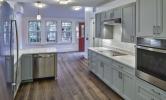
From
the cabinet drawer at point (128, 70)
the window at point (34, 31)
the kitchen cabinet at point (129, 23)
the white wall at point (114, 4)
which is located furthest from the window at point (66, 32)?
the cabinet drawer at point (128, 70)

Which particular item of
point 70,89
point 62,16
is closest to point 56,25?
point 62,16

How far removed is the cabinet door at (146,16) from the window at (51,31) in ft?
27.3

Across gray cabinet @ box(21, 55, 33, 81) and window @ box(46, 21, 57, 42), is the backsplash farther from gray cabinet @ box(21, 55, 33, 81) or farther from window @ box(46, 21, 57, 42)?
window @ box(46, 21, 57, 42)

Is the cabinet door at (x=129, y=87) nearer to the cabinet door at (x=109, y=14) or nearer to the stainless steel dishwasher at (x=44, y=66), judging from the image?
the cabinet door at (x=109, y=14)

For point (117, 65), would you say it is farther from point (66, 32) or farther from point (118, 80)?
point (66, 32)

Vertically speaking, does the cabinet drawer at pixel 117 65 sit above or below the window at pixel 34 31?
below

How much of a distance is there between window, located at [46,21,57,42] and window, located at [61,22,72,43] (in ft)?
1.78

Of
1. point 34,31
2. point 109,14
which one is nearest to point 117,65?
point 109,14

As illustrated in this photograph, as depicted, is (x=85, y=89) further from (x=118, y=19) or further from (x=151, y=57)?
(x=151, y=57)

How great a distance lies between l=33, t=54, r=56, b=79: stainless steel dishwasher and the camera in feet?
15.8

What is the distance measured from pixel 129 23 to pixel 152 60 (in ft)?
4.84

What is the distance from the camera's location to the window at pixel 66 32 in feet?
35.7

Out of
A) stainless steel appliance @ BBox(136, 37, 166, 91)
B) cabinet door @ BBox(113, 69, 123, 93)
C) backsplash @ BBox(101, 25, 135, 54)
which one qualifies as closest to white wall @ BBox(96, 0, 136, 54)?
backsplash @ BBox(101, 25, 135, 54)

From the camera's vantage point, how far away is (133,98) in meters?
3.04
